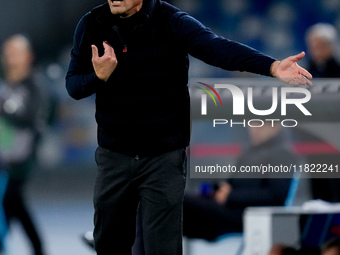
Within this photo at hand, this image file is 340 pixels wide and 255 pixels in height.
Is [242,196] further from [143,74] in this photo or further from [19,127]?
[19,127]

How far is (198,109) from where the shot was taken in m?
3.81

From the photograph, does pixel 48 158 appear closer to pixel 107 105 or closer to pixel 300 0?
pixel 300 0

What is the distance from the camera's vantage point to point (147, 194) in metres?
2.38

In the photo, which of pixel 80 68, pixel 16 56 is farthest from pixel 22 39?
pixel 80 68

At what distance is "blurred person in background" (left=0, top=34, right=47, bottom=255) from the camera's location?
4.20m

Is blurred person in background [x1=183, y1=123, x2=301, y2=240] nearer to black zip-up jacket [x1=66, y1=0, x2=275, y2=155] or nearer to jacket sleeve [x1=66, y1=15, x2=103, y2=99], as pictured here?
black zip-up jacket [x1=66, y1=0, x2=275, y2=155]

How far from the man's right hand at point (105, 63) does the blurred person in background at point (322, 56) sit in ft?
6.25

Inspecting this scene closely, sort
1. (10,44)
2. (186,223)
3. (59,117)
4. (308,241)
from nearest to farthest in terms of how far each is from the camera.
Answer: (308,241), (186,223), (10,44), (59,117)

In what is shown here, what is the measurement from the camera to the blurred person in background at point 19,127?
4.20 metres

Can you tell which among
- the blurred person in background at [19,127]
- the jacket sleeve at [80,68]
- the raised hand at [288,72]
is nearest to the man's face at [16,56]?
the blurred person in background at [19,127]

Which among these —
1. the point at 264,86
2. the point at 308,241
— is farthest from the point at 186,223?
the point at 264,86

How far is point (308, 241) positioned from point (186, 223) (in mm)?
627

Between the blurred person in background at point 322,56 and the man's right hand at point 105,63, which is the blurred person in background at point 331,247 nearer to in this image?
the blurred person in background at point 322,56

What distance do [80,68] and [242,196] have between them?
1.34m
